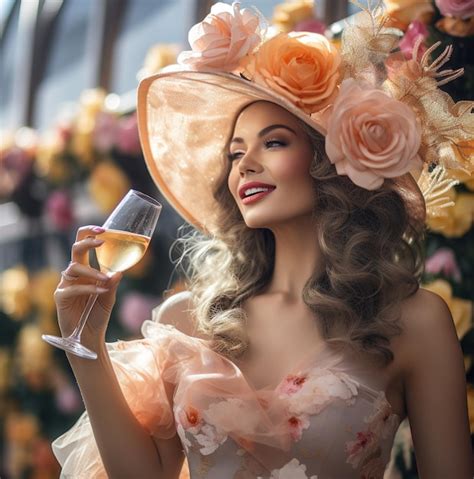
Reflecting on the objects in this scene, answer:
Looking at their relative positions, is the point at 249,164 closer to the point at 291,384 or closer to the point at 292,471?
the point at 291,384

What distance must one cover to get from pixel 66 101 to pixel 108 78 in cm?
74

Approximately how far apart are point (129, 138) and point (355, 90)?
3170 millimetres

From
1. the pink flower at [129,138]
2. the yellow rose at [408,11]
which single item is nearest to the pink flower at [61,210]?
the pink flower at [129,138]

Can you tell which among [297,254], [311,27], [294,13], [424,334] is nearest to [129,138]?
[294,13]

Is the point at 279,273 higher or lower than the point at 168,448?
higher

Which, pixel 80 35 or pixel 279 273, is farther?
pixel 80 35

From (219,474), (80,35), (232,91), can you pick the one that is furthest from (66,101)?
(219,474)

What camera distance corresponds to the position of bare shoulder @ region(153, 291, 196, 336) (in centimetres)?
257

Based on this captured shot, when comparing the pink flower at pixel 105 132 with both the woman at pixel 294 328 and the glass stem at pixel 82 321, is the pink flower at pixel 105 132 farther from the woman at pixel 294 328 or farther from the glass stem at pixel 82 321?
the glass stem at pixel 82 321

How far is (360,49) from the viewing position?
2.24 metres

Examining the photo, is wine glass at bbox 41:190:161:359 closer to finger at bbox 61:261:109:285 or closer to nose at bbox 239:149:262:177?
finger at bbox 61:261:109:285

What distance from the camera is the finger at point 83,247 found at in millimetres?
2098

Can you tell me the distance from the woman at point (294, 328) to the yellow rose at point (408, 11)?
702 millimetres

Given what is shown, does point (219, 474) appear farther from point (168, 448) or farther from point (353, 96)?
point (353, 96)
